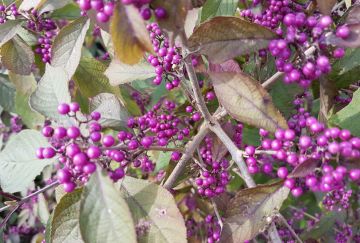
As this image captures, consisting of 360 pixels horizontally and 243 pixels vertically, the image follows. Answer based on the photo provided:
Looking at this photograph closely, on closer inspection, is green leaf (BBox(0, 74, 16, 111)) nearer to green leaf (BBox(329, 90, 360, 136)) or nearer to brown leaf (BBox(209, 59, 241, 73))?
brown leaf (BBox(209, 59, 241, 73))

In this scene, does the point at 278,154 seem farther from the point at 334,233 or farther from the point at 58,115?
the point at 334,233

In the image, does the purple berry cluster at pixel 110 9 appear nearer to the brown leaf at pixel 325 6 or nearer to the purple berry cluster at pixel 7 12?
the brown leaf at pixel 325 6

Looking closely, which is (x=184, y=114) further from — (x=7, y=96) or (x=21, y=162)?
(x=7, y=96)

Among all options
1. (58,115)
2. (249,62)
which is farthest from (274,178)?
(58,115)

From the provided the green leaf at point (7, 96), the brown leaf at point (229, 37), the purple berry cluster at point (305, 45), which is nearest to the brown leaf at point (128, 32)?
the brown leaf at point (229, 37)

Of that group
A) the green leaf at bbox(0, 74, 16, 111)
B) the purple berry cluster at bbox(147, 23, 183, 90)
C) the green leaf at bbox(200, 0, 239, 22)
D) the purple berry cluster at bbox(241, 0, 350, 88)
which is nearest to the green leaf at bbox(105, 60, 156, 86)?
the purple berry cluster at bbox(147, 23, 183, 90)

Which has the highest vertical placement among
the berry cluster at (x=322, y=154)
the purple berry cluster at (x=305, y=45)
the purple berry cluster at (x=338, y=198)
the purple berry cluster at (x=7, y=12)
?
the purple berry cluster at (x=305, y=45)
